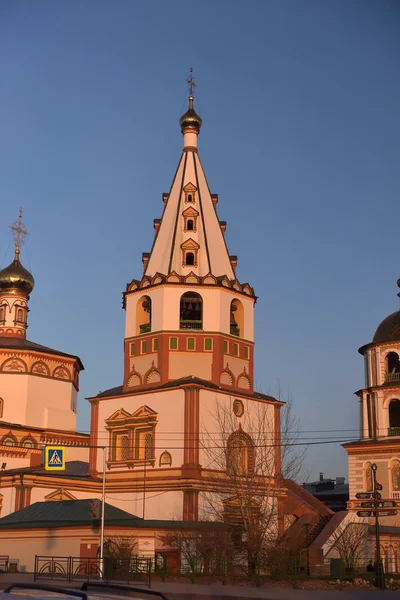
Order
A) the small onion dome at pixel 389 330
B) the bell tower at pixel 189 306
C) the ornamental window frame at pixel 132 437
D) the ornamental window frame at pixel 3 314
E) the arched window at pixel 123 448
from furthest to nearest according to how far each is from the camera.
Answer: the ornamental window frame at pixel 3 314 → the small onion dome at pixel 389 330 → the arched window at pixel 123 448 → the bell tower at pixel 189 306 → the ornamental window frame at pixel 132 437

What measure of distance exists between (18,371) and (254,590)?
2446 centimetres

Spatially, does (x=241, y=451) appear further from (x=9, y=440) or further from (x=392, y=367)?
(x=9, y=440)

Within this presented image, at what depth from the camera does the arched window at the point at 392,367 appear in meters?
46.6

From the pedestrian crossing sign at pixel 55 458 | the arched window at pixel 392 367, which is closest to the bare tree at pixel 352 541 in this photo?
the arched window at pixel 392 367

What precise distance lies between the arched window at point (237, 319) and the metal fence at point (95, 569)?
43.9 feet

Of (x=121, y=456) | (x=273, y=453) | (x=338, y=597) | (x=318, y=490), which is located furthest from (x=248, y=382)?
(x=318, y=490)

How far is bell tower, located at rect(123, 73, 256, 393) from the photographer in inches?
1590

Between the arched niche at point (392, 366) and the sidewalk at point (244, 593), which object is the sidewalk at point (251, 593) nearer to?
the sidewalk at point (244, 593)

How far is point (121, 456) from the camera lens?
134 feet

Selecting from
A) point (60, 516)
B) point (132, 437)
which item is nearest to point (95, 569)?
point (60, 516)

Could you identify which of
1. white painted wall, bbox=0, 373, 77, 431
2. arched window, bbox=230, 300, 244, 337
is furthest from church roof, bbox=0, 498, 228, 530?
arched window, bbox=230, 300, 244, 337

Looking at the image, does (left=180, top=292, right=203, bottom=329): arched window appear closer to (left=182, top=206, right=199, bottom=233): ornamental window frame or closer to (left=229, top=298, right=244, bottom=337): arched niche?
(left=229, top=298, right=244, bottom=337): arched niche

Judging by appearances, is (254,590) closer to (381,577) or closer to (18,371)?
(381,577)

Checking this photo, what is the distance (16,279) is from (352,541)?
2502 cm
